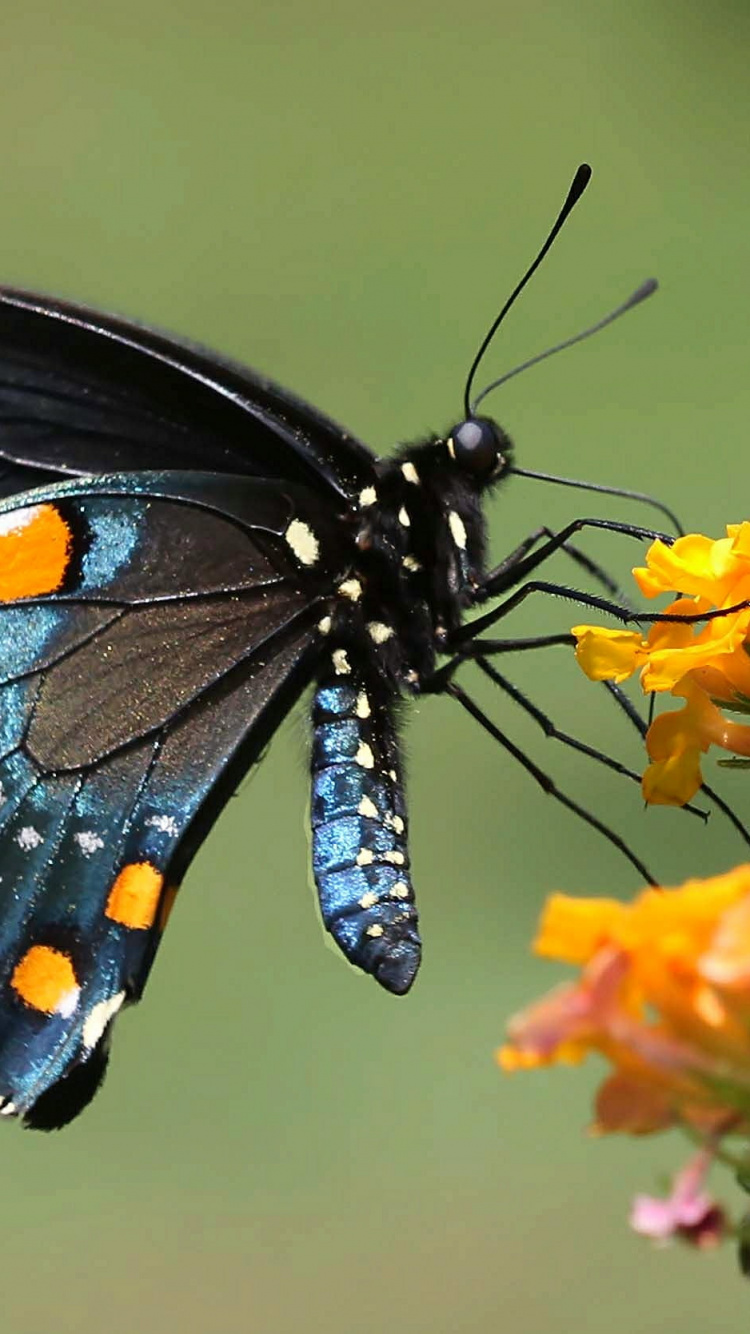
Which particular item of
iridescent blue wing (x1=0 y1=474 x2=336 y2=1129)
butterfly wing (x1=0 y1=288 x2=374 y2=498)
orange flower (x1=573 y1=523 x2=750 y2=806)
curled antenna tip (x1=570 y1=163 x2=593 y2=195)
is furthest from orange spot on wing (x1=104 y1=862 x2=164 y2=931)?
curled antenna tip (x1=570 y1=163 x2=593 y2=195)

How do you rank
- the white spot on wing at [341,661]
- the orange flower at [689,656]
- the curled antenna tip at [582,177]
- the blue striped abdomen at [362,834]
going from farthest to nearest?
the white spot on wing at [341,661] → the curled antenna tip at [582,177] → the blue striped abdomen at [362,834] → the orange flower at [689,656]

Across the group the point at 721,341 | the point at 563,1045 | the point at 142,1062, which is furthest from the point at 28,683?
the point at 721,341

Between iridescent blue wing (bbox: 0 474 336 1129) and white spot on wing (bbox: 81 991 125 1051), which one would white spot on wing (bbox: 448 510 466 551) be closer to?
iridescent blue wing (bbox: 0 474 336 1129)

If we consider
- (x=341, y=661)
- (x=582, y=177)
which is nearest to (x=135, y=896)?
(x=341, y=661)

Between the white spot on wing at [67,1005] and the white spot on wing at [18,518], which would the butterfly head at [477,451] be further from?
the white spot on wing at [67,1005]

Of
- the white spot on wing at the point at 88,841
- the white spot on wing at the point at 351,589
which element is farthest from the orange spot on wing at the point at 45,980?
the white spot on wing at the point at 351,589

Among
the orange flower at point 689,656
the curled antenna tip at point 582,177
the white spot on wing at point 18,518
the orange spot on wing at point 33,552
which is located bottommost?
the orange flower at point 689,656

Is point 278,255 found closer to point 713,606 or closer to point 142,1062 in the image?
point 142,1062
